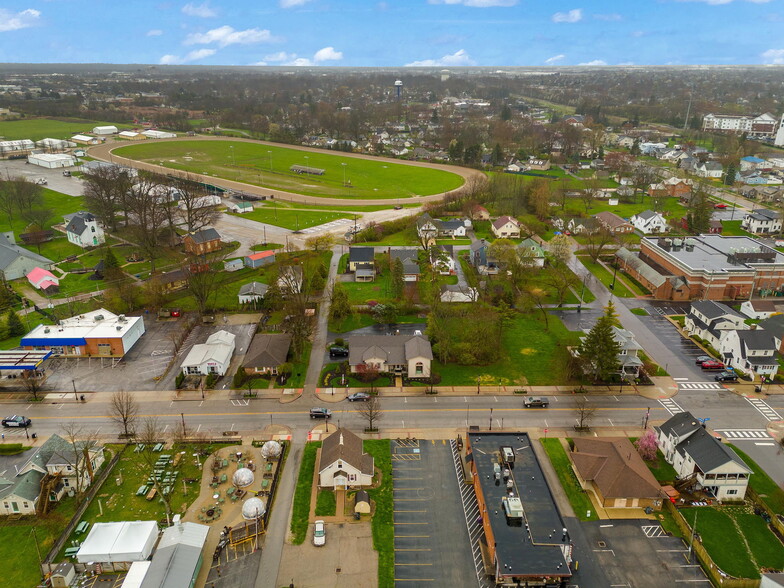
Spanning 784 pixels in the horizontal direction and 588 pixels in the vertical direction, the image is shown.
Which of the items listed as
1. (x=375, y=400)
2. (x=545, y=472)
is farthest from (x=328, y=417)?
(x=545, y=472)

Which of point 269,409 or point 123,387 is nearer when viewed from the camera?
point 269,409

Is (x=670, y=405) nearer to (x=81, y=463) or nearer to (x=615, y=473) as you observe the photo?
(x=615, y=473)

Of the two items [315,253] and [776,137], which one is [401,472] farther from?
[776,137]

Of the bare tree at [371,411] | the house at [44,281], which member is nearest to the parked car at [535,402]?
the bare tree at [371,411]

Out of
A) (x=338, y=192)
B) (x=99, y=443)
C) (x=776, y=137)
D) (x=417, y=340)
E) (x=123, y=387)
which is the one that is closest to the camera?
(x=99, y=443)

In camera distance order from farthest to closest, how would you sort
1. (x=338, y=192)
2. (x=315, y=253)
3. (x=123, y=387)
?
(x=338, y=192)
(x=315, y=253)
(x=123, y=387)

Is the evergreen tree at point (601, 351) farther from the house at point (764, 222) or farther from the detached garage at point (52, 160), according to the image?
the detached garage at point (52, 160)
